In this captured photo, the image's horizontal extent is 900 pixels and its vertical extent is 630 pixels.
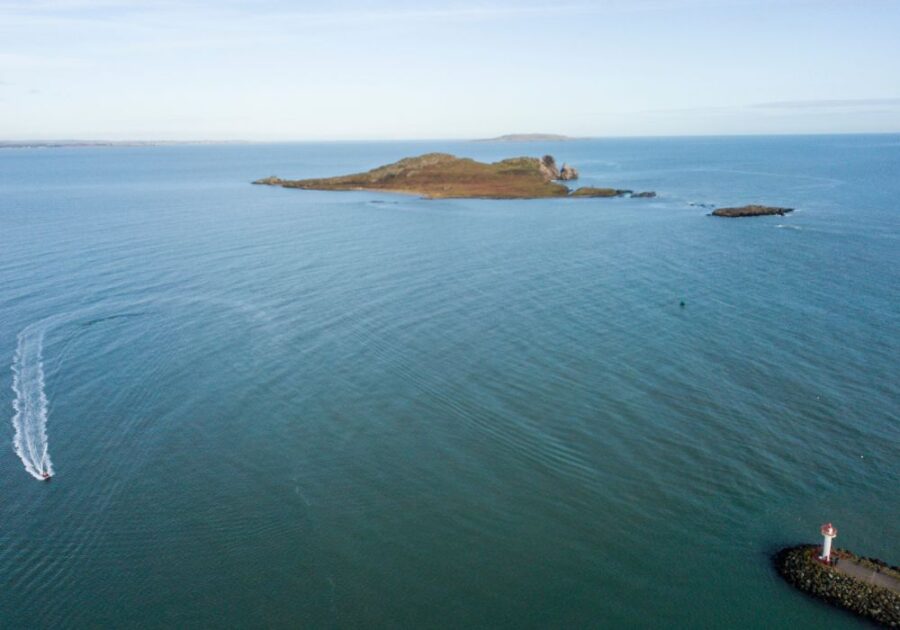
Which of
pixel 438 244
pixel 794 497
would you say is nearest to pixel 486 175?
pixel 438 244

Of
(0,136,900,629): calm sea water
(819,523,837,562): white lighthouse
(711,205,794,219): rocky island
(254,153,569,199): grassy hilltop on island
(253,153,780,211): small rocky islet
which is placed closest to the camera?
(819,523,837,562): white lighthouse

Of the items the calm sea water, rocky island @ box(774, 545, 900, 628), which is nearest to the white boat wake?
the calm sea water

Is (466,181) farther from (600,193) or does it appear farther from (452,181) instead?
(600,193)

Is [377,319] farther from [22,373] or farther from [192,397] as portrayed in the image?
[22,373]

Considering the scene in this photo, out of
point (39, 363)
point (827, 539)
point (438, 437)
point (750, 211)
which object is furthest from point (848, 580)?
point (750, 211)

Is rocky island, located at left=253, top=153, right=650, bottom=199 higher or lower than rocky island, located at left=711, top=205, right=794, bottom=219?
higher

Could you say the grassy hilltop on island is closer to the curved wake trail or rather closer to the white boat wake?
the white boat wake

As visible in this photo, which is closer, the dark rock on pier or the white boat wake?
the white boat wake
